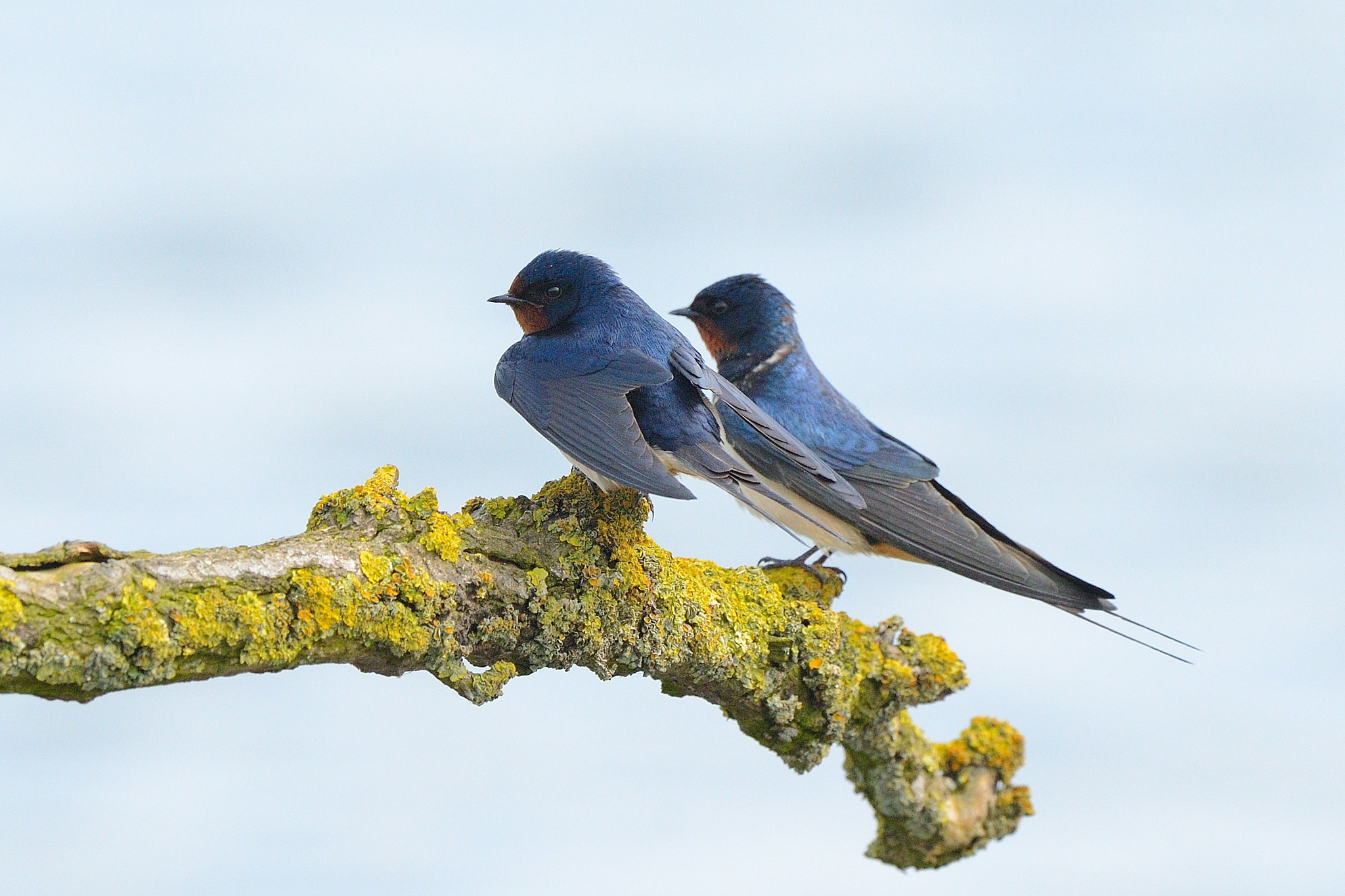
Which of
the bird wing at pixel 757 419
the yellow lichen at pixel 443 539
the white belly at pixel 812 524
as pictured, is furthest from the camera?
the white belly at pixel 812 524

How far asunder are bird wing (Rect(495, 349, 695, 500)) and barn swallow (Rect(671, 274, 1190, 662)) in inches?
43.0

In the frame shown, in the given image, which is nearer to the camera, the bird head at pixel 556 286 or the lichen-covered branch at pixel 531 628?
the lichen-covered branch at pixel 531 628

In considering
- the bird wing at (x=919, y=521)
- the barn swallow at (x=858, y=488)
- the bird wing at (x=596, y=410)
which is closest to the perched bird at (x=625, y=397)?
the bird wing at (x=596, y=410)

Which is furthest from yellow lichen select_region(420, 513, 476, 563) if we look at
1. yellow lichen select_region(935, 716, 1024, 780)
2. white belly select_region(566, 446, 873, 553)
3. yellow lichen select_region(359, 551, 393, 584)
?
yellow lichen select_region(935, 716, 1024, 780)

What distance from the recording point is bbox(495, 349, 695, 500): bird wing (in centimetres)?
272

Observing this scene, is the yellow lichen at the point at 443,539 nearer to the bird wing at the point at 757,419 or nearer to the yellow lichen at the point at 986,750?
the bird wing at the point at 757,419

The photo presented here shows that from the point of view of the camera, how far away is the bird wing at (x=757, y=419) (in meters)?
3.09

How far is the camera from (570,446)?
2.87 meters

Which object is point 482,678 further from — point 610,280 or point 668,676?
point 610,280

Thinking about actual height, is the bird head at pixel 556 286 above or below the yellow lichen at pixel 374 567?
above

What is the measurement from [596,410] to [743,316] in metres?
2.45

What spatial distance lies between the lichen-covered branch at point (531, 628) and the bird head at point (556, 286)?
2.74ft

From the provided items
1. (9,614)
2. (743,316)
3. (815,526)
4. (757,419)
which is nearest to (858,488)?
(815,526)

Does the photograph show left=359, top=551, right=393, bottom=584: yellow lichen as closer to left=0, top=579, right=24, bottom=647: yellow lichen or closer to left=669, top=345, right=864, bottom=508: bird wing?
left=0, top=579, right=24, bottom=647: yellow lichen
